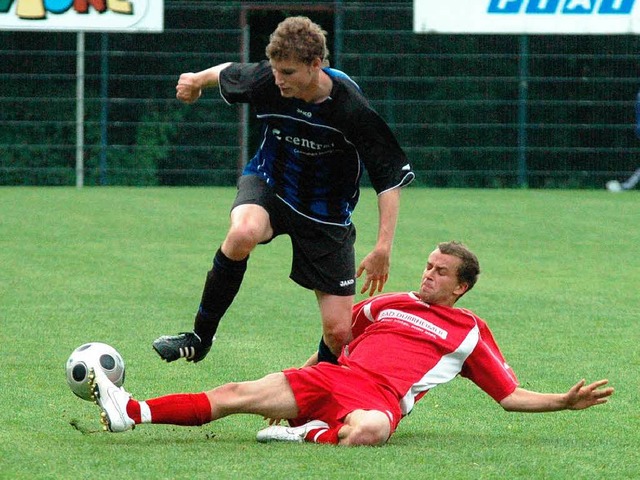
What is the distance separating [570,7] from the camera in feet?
65.8

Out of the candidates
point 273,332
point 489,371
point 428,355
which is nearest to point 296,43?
point 428,355

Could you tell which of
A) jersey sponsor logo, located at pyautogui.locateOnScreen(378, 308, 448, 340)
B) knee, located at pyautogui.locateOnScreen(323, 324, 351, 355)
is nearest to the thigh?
knee, located at pyautogui.locateOnScreen(323, 324, 351, 355)

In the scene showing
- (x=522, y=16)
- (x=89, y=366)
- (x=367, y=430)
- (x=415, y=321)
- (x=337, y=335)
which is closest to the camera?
(x=367, y=430)

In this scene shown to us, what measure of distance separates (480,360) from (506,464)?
0.74 m

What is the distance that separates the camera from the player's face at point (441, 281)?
5.69m

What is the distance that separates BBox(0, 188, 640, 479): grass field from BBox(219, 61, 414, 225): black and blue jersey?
947mm

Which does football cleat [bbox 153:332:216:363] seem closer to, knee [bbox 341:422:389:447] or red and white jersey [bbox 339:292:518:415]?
red and white jersey [bbox 339:292:518:415]

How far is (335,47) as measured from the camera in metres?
21.0

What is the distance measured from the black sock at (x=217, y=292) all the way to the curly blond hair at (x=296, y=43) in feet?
3.13

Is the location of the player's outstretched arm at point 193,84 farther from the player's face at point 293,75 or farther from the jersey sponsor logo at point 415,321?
the jersey sponsor logo at point 415,321

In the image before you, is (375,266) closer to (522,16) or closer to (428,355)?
(428,355)

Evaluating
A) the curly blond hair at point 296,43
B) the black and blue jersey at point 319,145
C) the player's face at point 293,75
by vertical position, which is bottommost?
the black and blue jersey at point 319,145

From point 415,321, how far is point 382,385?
36 cm

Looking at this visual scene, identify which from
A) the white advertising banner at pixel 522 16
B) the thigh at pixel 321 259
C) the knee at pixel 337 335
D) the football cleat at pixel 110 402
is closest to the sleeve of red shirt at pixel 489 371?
the knee at pixel 337 335
